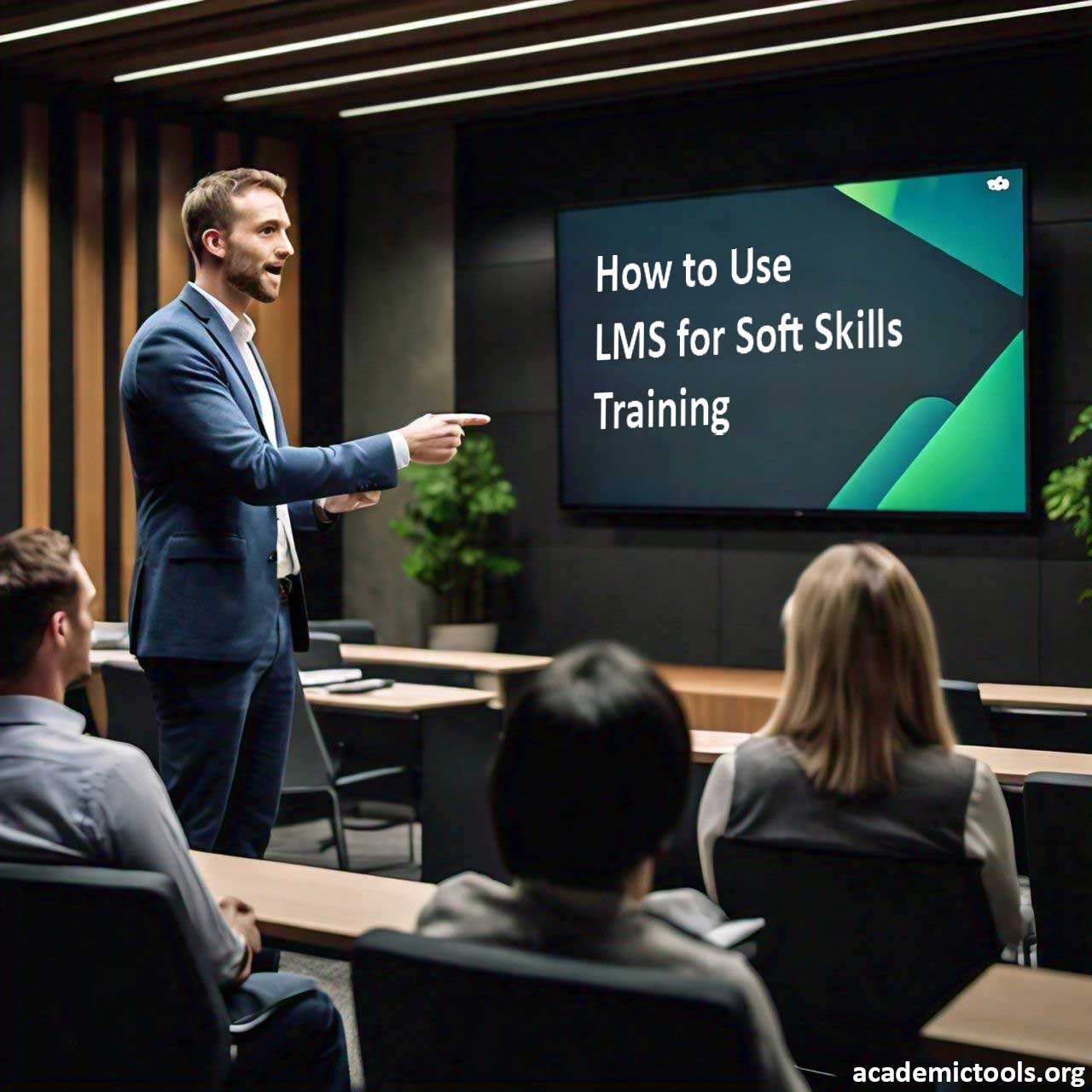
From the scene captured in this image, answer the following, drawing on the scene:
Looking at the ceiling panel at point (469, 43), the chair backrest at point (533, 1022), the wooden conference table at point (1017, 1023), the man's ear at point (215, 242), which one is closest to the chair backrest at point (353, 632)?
the ceiling panel at point (469, 43)

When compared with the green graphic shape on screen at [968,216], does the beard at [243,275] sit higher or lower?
lower

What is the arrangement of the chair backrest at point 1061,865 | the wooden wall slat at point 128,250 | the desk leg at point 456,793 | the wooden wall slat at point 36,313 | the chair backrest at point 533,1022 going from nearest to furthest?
1. the chair backrest at point 533,1022
2. the chair backrest at point 1061,865
3. the desk leg at point 456,793
4. the wooden wall slat at point 36,313
5. the wooden wall slat at point 128,250

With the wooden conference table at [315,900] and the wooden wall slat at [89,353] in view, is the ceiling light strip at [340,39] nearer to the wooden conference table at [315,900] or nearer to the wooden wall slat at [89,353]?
the wooden wall slat at [89,353]

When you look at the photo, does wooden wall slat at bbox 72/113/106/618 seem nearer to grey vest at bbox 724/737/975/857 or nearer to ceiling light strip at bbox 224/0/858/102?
ceiling light strip at bbox 224/0/858/102

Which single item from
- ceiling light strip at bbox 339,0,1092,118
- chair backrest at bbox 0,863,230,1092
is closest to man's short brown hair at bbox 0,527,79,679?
chair backrest at bbox 0,863,230,1092

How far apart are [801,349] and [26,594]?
6075mm

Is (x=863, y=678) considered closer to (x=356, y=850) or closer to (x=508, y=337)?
(x=356, y=850)

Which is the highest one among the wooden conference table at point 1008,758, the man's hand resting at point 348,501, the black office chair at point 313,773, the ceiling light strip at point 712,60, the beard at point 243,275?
the ceiling light strip at point 712,60

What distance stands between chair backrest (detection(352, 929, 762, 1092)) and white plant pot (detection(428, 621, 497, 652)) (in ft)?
23.1

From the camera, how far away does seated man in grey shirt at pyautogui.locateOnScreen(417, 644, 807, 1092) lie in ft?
4.10

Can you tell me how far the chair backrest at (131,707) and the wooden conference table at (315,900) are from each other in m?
2.20

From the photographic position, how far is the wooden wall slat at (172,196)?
8406 millimetres

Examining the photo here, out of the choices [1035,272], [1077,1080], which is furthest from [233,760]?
[1035,272]

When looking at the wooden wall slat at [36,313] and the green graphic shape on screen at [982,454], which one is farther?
the wooden wall slat at [36,313]
